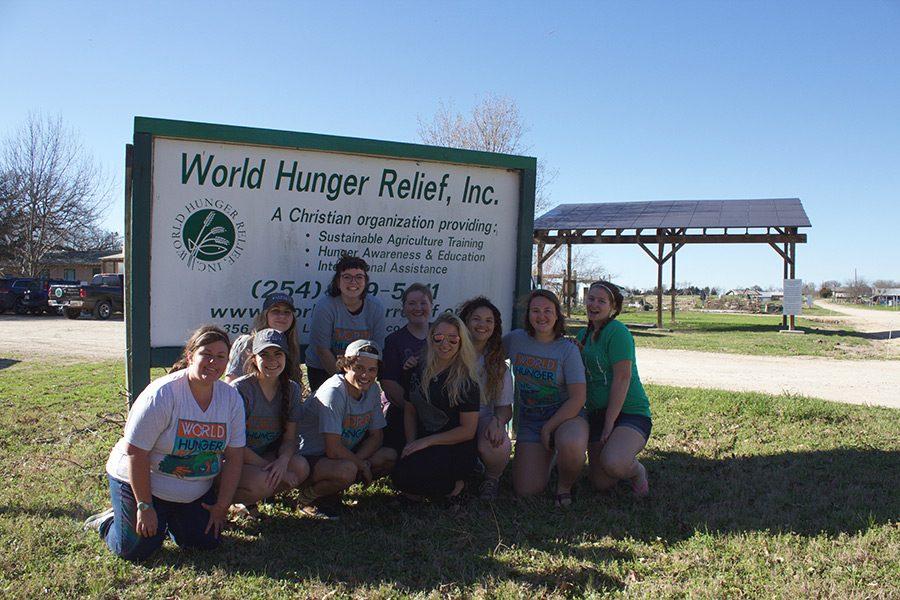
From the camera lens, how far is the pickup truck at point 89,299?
82.6 ft

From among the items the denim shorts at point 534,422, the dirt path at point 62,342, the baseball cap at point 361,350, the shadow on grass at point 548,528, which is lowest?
the shadow on grass at point 548,528

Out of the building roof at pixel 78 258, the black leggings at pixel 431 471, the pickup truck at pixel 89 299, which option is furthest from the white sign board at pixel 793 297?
the building roof at pixel 78 258

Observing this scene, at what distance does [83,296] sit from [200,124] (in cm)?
2309

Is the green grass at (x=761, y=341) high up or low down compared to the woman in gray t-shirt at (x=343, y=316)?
down

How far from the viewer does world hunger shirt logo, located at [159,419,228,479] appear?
3691mm

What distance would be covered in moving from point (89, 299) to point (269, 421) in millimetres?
24013

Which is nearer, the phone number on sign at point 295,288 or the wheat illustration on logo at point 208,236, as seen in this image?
the wheat illustration on logo at point 208,236

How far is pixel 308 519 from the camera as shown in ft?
14.3

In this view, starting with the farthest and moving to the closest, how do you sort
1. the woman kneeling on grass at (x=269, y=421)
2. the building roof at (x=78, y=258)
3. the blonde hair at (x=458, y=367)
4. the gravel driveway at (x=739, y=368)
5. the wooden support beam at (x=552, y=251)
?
the building roof at (x=78, y=258)
the wooden support beam at (x=552, y=251)
the gravel driveway at (x=739, y=368)
the blonde hair at (x=458, y=367)
the woman kneeling on grass at (x=269, y=421)

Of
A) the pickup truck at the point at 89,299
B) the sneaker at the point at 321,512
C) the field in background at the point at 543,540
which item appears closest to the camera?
the field in background at the point at 543,540

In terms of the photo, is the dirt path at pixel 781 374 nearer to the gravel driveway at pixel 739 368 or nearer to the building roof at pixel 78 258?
the gravel driveway at pixel 739 368

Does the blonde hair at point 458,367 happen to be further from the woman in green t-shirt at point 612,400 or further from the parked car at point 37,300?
the parked car at point 37,300

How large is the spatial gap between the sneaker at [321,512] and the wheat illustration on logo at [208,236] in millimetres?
1916

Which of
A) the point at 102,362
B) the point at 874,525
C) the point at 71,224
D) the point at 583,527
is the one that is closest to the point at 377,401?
the point at 583,527
